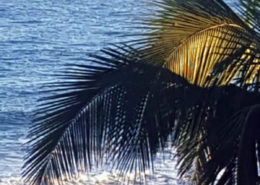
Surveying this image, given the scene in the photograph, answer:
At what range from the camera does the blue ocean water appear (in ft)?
42.5

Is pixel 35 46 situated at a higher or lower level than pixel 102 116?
lower

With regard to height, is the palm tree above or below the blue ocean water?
above

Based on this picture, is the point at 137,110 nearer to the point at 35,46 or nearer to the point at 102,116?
the point at 102,116

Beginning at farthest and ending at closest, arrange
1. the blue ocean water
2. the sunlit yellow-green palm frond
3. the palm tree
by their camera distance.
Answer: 1. the blue ocean water
2. the sunlit yellow-green palm frond
3. the palm tree

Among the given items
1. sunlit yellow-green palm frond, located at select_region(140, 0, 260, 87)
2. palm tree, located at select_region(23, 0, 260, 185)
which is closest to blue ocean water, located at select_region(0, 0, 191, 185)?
sunlit yellow-green palm frond, located at select_region(140, 0, 260, 87)

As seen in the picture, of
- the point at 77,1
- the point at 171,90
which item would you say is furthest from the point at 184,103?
the point at 77,1

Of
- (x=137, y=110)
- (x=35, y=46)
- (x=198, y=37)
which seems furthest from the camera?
(x=35, y=46)

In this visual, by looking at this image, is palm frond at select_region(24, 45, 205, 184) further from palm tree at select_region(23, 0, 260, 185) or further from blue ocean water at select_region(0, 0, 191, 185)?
blue ocean water at select_region(0, 0, 191, 185)

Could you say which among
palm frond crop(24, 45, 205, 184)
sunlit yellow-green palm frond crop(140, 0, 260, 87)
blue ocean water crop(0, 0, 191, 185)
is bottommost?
blue ocean water crop(0, 0, 191, 185)

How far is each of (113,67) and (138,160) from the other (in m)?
0.44

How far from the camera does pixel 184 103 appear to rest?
13.2ft

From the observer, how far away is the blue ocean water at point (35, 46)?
42.5 ft

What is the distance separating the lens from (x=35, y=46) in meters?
22.0

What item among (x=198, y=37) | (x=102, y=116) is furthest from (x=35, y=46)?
(x=102, y=116)
